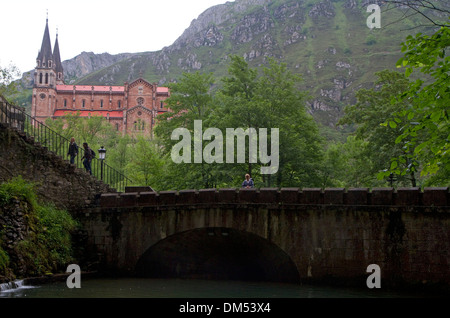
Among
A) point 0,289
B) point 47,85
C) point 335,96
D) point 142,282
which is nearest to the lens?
point 0,289

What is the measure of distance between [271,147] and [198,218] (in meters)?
9.06

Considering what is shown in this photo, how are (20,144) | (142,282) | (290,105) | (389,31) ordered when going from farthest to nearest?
(389,31) → (290,105) → (20,144) → (142,282)

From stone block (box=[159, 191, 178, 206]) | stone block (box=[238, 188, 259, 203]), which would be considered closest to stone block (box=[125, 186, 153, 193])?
stone block (box=[159, 191, 178, 206])

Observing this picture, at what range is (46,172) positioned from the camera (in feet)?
64.9

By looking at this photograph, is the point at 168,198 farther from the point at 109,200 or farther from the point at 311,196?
the point at 311,196

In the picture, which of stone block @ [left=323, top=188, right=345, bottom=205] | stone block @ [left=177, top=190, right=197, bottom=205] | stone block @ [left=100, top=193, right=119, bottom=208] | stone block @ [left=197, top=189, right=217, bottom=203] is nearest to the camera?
stone block @ [left=323, top=188, right=345, bottom=205]

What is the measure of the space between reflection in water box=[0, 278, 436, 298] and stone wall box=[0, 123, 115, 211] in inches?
143

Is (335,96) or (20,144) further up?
(335,96)

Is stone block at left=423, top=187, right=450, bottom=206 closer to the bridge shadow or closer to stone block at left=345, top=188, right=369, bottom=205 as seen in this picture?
stone block at left=345, top=188, right=369, bottom=205

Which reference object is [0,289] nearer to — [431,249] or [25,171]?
[25,171]

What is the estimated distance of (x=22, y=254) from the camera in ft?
53.0

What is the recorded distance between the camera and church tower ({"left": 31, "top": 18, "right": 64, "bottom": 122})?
13012cm

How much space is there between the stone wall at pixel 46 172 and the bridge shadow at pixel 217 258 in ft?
12.2

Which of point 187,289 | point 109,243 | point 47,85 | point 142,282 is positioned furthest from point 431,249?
point 47,85
